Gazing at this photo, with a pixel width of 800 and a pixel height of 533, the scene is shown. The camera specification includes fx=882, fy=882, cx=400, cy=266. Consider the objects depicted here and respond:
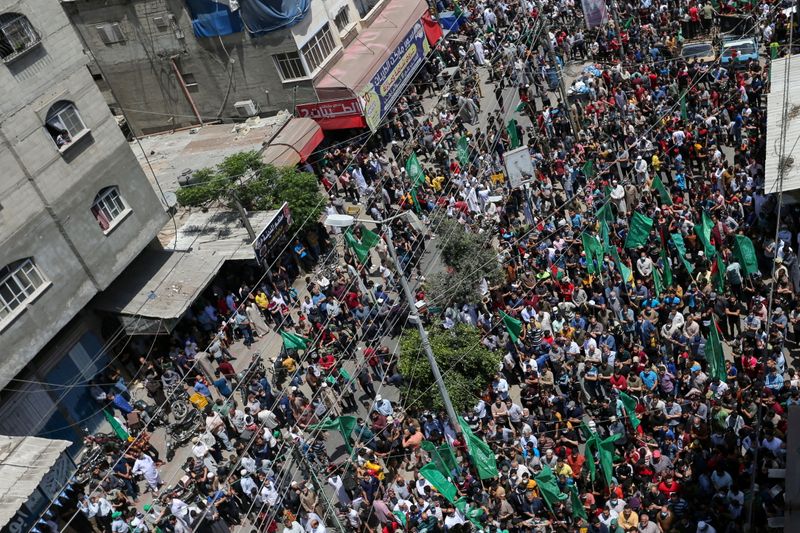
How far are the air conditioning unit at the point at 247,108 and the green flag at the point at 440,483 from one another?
21.1 meters

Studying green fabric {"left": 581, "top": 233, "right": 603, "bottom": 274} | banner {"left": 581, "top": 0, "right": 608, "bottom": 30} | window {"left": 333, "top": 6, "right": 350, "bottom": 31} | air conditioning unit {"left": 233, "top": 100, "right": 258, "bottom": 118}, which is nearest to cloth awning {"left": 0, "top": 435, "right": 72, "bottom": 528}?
green fabric {"left": 581, "top": 233, "right": 603, "bottom": 274}

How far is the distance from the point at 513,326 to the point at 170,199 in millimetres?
13398

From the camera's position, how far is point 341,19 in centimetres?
3728

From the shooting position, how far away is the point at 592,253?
22.5 meters

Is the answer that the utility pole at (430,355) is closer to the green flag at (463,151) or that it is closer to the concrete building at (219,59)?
the green flag at (463,151)

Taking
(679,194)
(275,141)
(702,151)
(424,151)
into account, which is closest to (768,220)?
(679,194)

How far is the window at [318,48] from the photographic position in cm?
3422

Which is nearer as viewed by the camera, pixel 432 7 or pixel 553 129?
pixel 553 129

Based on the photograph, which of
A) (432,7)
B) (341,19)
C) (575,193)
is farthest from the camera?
(432,7)

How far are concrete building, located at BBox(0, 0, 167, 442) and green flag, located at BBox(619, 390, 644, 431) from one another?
14.8 m

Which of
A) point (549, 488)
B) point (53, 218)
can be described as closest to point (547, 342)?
point (549, 488)

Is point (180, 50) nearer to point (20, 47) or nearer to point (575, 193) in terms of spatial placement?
point (20, 47)

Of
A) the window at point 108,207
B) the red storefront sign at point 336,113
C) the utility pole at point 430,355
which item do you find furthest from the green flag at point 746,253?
the window at point 108,207

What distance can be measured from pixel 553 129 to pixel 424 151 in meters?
5.25
